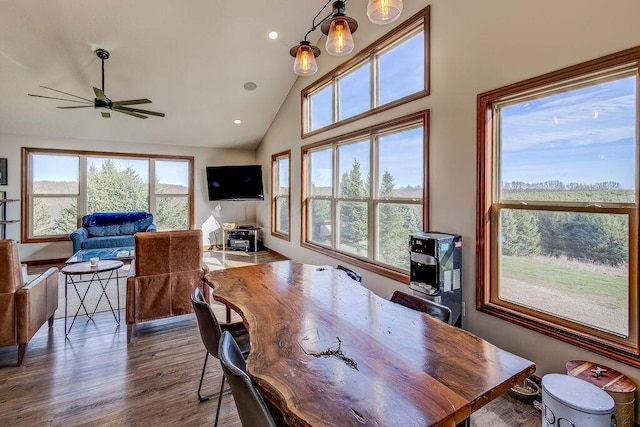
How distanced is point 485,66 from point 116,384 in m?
3.87

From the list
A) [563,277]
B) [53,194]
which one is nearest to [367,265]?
[563,277]

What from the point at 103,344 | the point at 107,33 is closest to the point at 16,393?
the point at 103,344

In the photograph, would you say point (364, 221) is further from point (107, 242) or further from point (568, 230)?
point (107, 242)

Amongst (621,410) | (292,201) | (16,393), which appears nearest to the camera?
(621,410)

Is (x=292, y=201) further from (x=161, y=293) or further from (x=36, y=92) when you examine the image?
(x=36, y=92)

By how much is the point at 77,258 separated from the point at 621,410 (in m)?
6.75

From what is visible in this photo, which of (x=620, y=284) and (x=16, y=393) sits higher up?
(x=620, y=284)

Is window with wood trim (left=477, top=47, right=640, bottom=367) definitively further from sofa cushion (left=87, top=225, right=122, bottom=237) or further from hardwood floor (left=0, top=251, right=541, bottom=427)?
sofa cushion (left=87, top=225, right=122, bottom=237)

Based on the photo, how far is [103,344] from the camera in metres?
3.05

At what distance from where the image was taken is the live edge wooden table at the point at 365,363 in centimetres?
95

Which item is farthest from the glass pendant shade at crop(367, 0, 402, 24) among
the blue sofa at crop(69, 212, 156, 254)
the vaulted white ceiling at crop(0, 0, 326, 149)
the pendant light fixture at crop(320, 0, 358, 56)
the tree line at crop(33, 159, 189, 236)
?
the tree line at crop(33, 159, 189, 236)

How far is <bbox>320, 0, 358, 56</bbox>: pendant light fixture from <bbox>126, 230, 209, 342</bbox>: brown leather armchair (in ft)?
7.56

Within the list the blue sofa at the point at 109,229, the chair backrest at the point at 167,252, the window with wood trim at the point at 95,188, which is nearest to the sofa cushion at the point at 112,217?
the blue sofa at the point at 109,229

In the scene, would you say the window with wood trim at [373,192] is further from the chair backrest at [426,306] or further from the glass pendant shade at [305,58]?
the chair backrest at [426,306]
